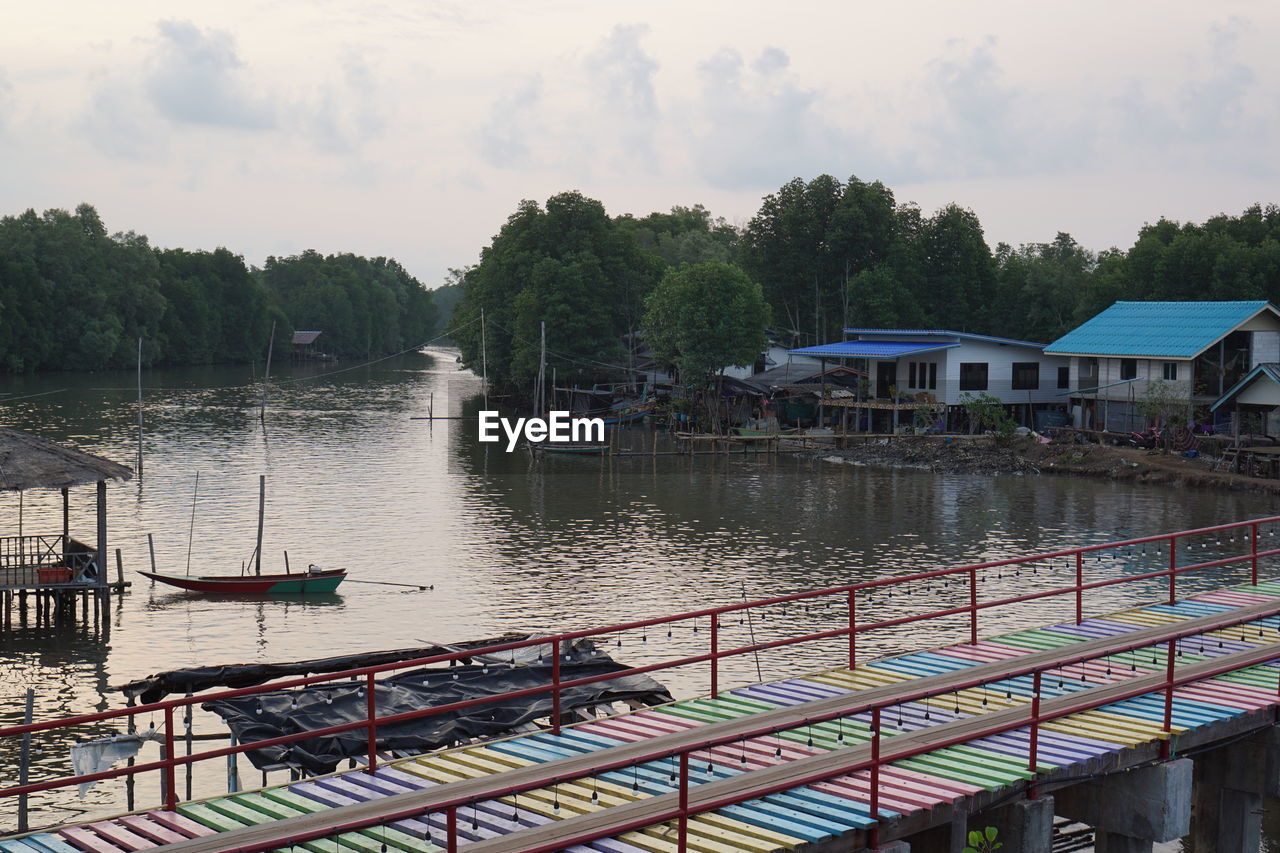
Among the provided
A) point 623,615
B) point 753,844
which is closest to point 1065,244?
point 623,615

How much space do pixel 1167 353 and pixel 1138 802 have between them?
61.6m

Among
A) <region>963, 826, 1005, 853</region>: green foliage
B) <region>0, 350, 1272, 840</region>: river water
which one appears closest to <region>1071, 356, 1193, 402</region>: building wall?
<region>0, 350, 1272, 840</region>: river water

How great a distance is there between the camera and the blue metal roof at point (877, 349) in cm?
8450

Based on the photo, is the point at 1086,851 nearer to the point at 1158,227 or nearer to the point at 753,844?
the point at 753,844

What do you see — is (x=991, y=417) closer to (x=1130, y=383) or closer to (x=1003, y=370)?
(x=1003, y=370)

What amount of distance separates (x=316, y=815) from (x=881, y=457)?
66.5 meters

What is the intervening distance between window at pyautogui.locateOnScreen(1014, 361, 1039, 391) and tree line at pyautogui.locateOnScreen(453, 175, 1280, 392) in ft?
40.7

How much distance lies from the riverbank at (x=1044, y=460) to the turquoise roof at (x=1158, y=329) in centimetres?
623

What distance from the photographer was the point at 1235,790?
19672 mm

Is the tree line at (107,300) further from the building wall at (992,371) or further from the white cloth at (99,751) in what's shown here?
the white cloth at (99,751)

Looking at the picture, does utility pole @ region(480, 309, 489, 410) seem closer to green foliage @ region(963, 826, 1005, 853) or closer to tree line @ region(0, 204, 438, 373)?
tree line @ region(0, 204, 438, 373)

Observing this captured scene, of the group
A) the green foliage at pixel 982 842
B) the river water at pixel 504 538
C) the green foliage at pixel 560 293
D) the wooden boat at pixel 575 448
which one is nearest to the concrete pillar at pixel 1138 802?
the green foliage at pixel 982 842

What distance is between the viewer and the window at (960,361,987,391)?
84.4 metres

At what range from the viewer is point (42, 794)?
1023 inches
